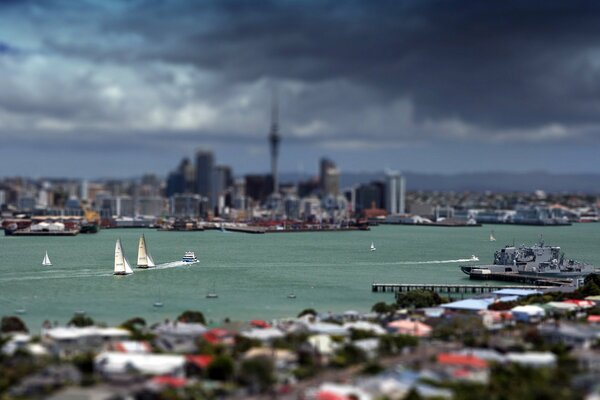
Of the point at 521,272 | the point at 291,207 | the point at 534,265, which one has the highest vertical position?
the point at 291,207

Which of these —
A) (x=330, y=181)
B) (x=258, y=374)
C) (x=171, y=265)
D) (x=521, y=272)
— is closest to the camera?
(x=258, y=374)

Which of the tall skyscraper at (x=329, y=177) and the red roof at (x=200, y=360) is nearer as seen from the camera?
the red roof at (x=200, y=360)

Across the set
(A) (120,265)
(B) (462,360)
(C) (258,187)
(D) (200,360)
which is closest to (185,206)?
(C) (258,187)

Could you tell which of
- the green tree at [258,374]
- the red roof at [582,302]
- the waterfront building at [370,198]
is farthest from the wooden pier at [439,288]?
the waterfront building at [370,198]

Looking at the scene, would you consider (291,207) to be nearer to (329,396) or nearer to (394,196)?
(394,196)

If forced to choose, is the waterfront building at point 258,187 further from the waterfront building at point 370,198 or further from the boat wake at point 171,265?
the boat wake at point 171,265

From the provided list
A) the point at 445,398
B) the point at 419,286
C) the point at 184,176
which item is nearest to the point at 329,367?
the point at 445,398
